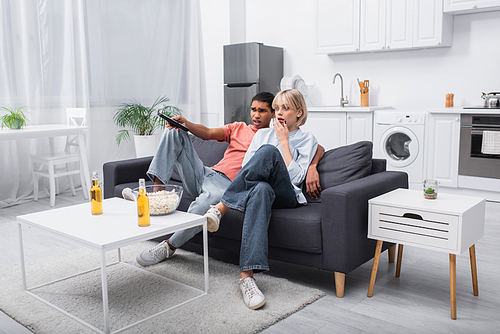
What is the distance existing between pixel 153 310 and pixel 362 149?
1.38m

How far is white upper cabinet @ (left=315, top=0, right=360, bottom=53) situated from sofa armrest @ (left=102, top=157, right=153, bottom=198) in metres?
3.00

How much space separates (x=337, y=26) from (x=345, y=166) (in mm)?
3089

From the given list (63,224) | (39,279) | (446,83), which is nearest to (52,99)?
(39,279)

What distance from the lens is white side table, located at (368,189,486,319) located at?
6.31 ft

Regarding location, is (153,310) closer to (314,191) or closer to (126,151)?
(314,191)

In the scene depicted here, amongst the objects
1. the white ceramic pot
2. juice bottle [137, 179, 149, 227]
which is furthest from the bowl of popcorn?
the white ceramic pot

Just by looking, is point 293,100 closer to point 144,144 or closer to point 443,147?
point 443,147

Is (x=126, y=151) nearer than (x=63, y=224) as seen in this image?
No

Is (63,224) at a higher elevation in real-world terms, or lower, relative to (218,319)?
higher

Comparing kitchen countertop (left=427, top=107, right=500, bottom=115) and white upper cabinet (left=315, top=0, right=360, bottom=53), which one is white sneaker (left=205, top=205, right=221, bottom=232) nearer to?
kitchen countertop (left=427, top=107, right=500, bottom=115)

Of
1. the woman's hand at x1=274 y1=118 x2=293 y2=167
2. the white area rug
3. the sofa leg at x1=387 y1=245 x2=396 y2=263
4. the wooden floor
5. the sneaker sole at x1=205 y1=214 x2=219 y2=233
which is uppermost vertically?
the woman's hand at x1=274 y1=118 x2=293 y2=167

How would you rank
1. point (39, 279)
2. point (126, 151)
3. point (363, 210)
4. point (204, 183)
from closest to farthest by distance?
point (363, 210) → point (39, 279) → point (204, 183) → point (126, 151)

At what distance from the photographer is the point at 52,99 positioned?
4.82 m

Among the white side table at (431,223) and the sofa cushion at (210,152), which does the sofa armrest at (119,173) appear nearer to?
the sofa cushion at (210,152)
